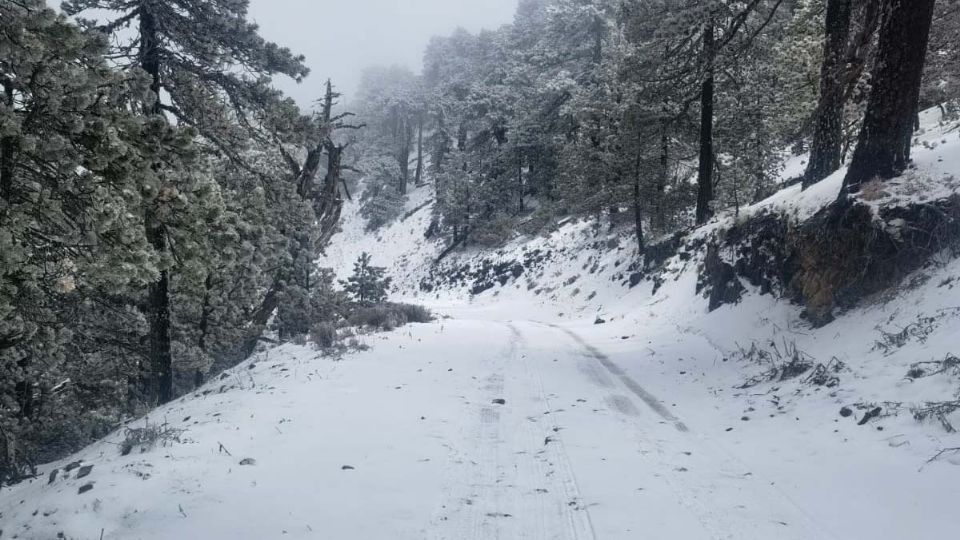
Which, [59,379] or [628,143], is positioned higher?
[628,143]

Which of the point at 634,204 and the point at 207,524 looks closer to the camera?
the point at 207,524

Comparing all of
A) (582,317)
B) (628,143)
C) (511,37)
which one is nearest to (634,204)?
(628,143)

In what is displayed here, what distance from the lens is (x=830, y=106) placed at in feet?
35.9

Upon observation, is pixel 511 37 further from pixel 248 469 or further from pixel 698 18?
pixel 248 469

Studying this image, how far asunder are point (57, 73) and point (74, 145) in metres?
0.57

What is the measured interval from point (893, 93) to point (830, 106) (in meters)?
2.94

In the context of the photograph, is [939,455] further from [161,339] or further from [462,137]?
[462,137]

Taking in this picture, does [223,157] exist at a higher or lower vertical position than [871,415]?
higher

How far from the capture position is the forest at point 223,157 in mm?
4543

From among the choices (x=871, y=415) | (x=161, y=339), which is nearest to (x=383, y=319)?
(x=161, y=339)

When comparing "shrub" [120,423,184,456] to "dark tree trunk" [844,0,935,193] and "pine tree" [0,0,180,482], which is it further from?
"dark tree trunk" [844,0,935,193]

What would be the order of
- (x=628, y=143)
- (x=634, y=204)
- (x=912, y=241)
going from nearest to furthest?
1. (x=912, y=241)
2. (x=628, y=143)
3. (x=634, y=204)

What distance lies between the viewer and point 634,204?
79.9 ft

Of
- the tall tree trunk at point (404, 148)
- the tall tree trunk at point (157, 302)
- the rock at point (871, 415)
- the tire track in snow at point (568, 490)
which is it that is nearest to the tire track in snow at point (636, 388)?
the tire track in snow at point (568, 490)
